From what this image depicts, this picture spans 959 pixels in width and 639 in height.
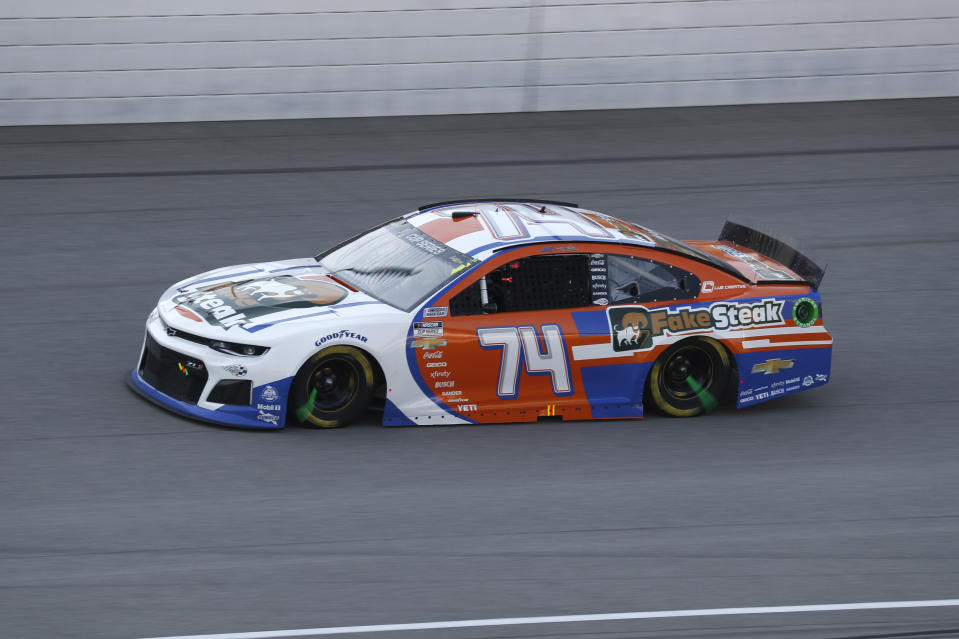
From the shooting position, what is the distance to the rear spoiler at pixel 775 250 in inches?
368

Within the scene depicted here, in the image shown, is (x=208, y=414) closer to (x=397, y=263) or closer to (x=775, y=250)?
(x=397, y=263)

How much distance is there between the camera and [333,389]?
817 centimetres

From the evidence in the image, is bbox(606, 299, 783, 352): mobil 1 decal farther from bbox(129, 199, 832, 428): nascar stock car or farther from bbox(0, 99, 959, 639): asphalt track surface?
bbox(0, 99, 959, 639): asphalt track surface

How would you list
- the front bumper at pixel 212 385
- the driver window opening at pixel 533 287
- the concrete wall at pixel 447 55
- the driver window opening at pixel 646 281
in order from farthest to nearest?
the concrete wall at pixel 447 55 < the driver window opening at pixel 646 281 < the driver window opening at pixel 533 287 < the front bumper at pixel 212 385

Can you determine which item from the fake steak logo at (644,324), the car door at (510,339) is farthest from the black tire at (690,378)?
the car door at (510,339)

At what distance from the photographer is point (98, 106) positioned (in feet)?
54.5

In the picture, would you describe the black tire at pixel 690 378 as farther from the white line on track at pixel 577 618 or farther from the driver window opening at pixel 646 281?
the white line on track at pixel 577 618

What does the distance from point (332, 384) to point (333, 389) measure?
0.12 feet

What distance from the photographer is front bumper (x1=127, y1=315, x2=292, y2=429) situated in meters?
7.86

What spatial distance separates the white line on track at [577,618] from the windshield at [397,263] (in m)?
2.82

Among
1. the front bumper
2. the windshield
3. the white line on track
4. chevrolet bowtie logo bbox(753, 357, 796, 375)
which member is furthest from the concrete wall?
the white line on track

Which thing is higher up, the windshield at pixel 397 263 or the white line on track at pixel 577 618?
the windshield at pixel 397 263

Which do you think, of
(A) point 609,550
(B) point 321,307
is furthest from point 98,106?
(A) point 609,550

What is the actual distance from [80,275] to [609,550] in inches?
264
